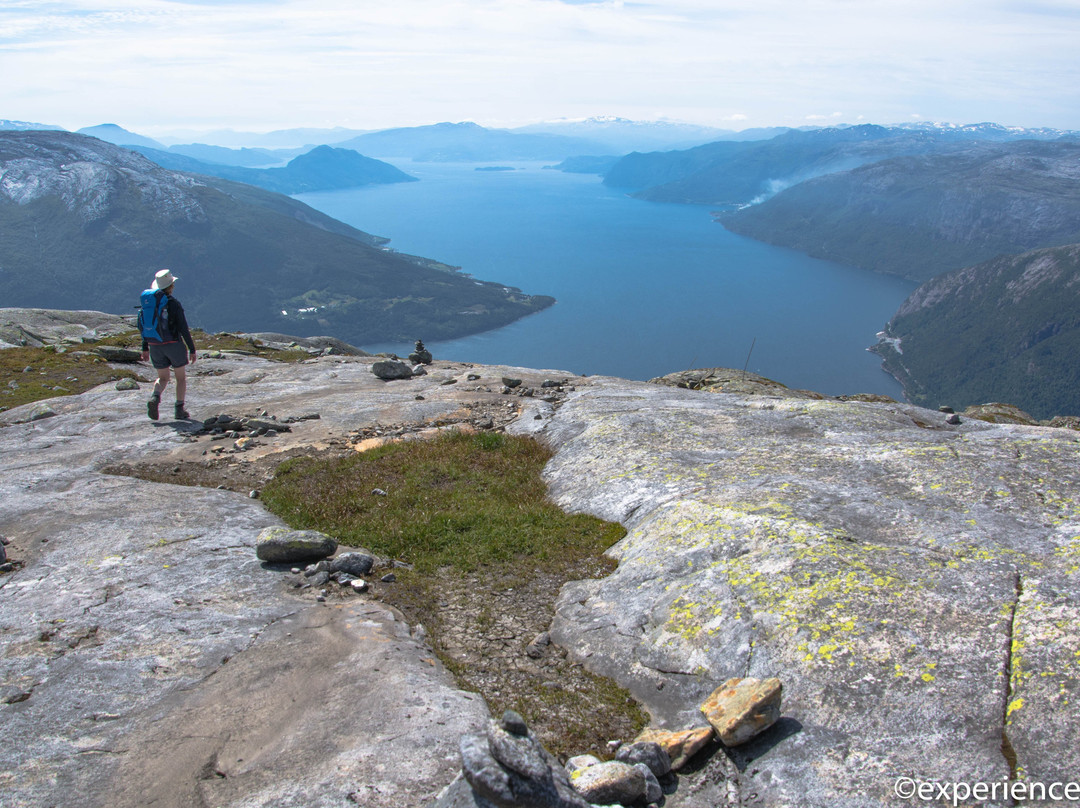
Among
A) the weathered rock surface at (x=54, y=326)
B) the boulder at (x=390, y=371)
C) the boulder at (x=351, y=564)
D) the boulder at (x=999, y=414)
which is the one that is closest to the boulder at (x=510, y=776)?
the boulder at (x=351, y=564)

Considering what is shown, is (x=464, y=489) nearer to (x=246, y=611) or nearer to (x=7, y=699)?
(x=246, y=611)

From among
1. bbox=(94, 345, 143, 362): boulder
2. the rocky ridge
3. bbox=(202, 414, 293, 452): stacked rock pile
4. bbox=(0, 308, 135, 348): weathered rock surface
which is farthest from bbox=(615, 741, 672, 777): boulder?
bbox=(0, 308, 135, 348): weathered rock surface

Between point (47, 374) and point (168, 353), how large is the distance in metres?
17.4

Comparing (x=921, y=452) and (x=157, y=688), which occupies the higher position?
(x=921, y=452)

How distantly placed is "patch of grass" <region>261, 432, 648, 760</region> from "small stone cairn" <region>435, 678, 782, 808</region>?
0.86 m

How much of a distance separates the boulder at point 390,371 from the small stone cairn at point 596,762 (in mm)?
25639

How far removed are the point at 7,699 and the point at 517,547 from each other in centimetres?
882

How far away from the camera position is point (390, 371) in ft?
A: 106

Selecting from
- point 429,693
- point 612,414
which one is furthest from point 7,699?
point 612,414

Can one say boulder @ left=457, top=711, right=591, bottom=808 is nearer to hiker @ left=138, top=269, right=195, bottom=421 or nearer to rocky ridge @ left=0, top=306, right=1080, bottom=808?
rocky ridge @ left=0, top=306, right=1080, bottom=808

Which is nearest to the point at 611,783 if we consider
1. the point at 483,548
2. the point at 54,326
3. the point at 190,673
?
the point at 190,673

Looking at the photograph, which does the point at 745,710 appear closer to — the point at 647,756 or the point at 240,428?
the point at 647,756

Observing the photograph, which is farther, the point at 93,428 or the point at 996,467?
the point at 93,428

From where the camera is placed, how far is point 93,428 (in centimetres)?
2234
